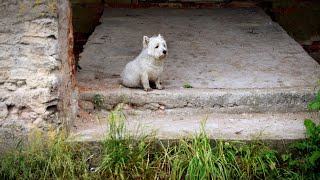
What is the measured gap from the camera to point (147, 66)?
542 cm

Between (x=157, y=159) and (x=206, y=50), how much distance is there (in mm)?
2472

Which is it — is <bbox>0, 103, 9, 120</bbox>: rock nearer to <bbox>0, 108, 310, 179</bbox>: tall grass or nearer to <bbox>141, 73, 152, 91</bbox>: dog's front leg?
<bbox>0, 108, 310, 179</bbox>: tall grass

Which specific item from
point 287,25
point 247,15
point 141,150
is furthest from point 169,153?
point 287,25

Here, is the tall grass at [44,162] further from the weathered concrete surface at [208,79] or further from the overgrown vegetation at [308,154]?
the overgrown vegetation at [308,154]

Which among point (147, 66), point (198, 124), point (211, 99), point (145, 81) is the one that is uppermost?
point (147, 66)

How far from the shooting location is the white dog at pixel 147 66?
17.4ft

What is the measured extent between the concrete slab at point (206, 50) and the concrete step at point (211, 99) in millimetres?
298

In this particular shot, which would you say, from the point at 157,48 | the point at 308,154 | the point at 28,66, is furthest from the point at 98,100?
the point at 308,154

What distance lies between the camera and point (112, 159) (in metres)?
4.53

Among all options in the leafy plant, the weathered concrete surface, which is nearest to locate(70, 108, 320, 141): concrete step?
the weathered concrete surface

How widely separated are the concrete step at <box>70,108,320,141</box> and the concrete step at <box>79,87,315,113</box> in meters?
0.06

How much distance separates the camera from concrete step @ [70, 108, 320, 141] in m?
4.82

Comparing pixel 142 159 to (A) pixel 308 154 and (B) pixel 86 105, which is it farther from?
(A) pixel 308 154

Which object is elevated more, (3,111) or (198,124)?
(3,111)
